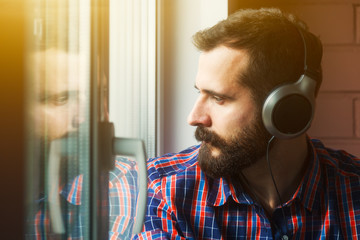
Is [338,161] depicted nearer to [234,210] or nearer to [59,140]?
[234,210]

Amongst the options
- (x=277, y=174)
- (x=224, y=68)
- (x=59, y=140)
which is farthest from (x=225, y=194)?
(x=59, y=140)

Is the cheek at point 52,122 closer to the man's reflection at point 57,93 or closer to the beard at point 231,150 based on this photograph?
the man's reflection at point 57,93

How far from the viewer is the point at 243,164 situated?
877 mm

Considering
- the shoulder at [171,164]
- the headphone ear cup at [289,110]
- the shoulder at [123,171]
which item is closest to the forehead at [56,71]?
the shoulder at [123,171]

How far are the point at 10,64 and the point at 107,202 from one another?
0.79 feet

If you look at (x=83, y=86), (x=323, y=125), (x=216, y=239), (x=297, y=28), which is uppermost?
(x=297, y=28)

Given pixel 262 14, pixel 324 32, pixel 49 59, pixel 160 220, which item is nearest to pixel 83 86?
pixel 49 59

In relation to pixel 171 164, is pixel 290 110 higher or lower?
A: higher

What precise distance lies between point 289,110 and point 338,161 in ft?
1.05

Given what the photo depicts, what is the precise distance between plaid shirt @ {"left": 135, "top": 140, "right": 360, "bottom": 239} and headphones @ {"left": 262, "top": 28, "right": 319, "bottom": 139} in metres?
0.19

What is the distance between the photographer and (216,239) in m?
0.84

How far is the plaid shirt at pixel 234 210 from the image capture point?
0.85 metres

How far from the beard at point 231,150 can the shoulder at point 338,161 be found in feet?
0.61

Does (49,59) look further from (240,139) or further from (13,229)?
(240,139)
